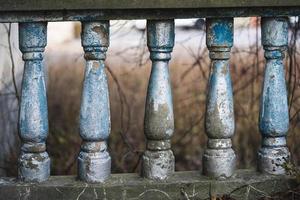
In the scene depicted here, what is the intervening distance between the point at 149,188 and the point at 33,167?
1.70ft

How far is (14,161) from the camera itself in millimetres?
4473

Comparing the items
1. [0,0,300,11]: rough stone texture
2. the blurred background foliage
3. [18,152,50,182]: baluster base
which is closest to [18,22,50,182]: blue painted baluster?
[18,152,50,182]: baluster base

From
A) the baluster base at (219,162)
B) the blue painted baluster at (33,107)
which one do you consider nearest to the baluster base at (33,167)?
the blue painted baluster at (33,107)

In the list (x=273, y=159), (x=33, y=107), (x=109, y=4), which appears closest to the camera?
(x=109, y=4)

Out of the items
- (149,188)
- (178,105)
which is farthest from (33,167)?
(178,105)

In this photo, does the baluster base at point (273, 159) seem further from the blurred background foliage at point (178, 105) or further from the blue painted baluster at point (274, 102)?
the blurred background foliage at point (178, 105)

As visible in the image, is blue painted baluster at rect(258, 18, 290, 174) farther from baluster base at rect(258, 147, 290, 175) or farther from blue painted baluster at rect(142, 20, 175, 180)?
blue painted baluster at rect(142, 20, 175, 180)

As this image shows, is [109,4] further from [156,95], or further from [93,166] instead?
[93,166]

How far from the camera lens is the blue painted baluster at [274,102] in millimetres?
3271

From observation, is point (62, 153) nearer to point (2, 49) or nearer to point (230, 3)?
point (2, 49)

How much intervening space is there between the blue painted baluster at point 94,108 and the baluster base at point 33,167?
0.16 metres

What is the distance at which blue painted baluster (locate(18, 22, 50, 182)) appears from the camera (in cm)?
318

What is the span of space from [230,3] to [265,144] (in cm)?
69

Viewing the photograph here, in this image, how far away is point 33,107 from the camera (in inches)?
127
